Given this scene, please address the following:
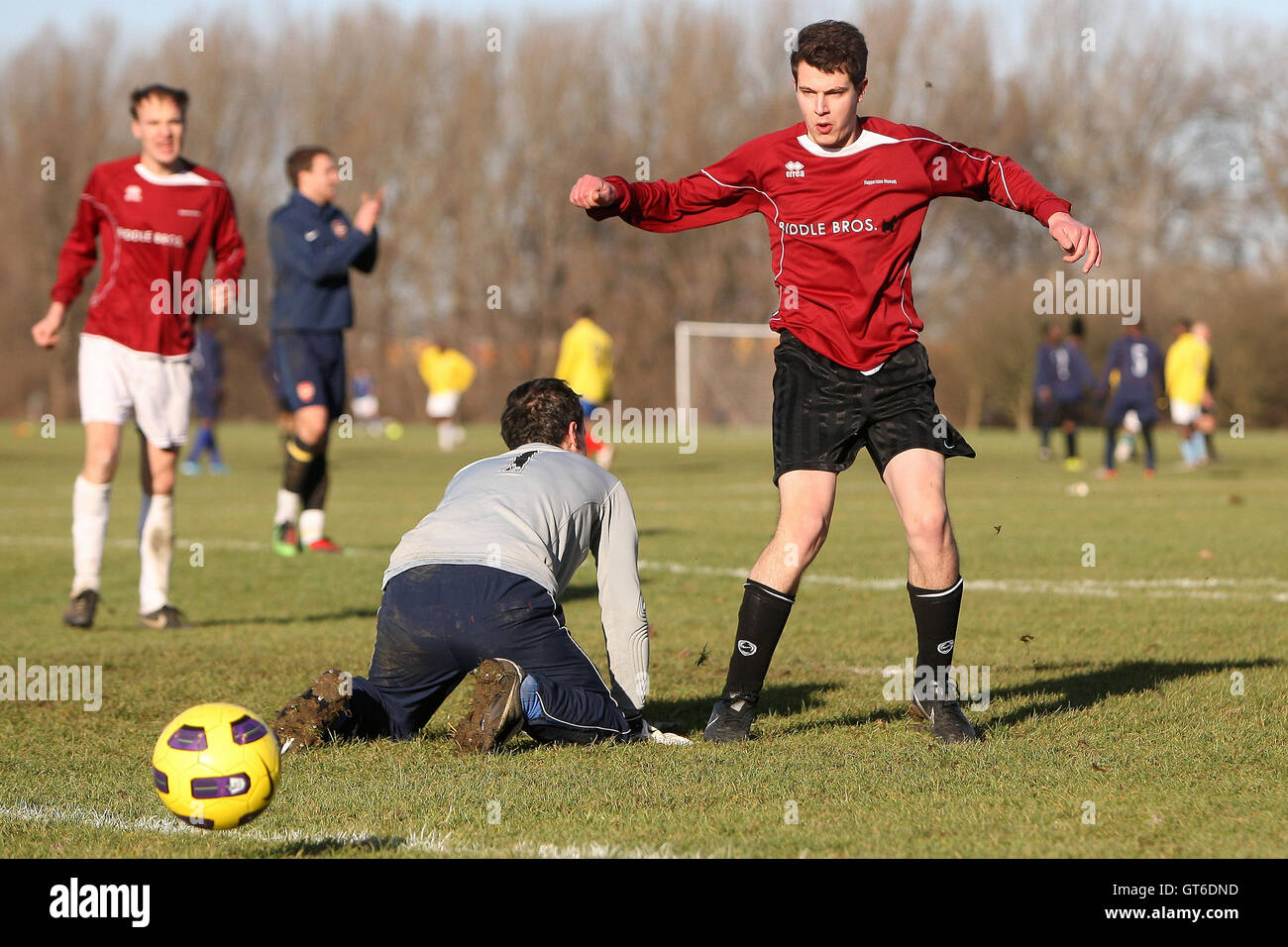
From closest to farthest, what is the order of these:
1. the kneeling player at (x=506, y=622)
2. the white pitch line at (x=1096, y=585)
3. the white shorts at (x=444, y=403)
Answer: the kneeling player at (x=506, y=622) → the white pitch line at (x=1096, y=585) → the white shorts at (x=444, y=403)

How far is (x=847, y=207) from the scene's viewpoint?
4.98 m

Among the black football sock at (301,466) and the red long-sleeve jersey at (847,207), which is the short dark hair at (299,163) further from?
the red long-sleeve jersey at (847,207)

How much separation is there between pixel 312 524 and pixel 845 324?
22.1ft

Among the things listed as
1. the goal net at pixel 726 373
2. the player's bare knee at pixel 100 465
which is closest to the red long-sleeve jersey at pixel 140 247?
the player's bare knee at pixel 100 465

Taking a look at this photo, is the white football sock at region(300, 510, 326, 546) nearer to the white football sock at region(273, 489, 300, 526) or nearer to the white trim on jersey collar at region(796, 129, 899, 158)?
the white football sock at region(273, 489, 300, 526)

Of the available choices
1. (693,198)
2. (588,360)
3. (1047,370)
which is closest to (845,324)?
(693,198)

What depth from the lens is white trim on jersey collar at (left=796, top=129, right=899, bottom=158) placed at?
5.02 meters

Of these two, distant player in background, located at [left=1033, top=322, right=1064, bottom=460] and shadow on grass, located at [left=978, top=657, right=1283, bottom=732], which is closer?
shadow on grass, located at [left=978, top=657, right=1283, bottom=732]

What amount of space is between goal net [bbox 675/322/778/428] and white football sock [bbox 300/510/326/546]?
2736cm

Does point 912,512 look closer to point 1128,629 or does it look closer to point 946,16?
point 1128,629

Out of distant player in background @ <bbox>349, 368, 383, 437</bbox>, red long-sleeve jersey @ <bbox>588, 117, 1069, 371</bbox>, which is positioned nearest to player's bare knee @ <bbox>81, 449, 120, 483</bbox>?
red long-sleeve jersey @ <bbox>588, 117, 1069, 371</bbox>

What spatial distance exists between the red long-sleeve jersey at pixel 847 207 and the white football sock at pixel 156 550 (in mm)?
3698

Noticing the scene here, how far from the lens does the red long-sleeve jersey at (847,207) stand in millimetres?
4957

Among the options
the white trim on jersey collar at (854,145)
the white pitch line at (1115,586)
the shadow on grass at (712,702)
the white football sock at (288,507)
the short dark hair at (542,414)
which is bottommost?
the shadow on grass at (712,702)
